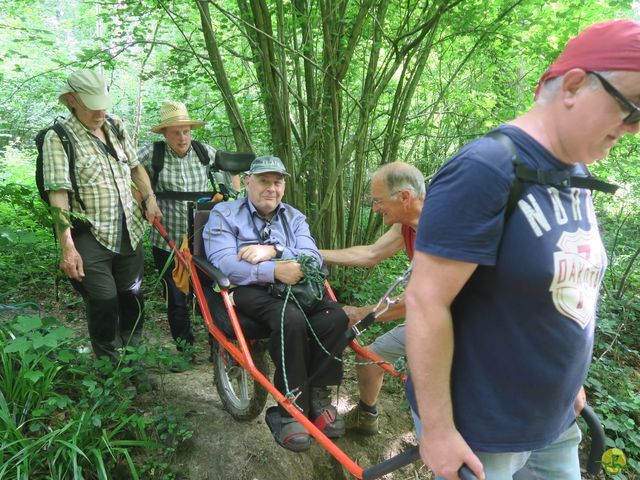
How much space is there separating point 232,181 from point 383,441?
232 centimetres

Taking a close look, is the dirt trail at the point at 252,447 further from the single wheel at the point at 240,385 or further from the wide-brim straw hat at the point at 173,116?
the wide-brim straw hat at the point at 173,116

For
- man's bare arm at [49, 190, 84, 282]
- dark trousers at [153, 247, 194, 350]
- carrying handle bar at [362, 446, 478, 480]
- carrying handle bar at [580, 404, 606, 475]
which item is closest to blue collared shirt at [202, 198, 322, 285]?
man's bare arm at [49, 190, 84, 282]

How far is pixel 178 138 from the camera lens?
11.5 ft

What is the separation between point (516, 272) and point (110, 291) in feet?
8.24

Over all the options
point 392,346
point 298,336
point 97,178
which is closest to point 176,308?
point 97,178

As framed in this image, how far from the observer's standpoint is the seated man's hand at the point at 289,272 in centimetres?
241

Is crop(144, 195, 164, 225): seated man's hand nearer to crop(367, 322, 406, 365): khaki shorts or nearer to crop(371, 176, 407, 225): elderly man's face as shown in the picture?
crop(371, 176, 407, 225): elderly man's face

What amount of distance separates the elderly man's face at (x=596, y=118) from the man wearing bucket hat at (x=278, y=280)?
1.57 meters

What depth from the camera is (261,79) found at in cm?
363

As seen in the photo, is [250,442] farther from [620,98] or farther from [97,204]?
[620,98]

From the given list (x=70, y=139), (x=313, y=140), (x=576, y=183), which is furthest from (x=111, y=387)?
(x=576, y=183)

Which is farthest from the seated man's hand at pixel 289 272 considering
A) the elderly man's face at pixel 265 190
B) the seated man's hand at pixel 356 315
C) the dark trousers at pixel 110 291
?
the dark trousers at pixel 110 291

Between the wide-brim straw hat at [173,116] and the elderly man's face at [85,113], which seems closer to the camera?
the elderly man's face at [85,113]

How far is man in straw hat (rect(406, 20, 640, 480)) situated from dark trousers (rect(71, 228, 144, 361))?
7.57ft
